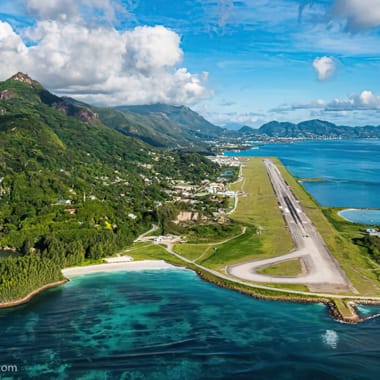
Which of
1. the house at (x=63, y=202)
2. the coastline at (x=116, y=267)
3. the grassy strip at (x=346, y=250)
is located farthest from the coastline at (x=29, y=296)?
the grassy strip at (x=346, y=250)

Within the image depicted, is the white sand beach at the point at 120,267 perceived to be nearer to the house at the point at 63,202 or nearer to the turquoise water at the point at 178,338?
the turquoise water at the point at 178,338

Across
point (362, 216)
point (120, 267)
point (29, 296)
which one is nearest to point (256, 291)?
point (120, 267)

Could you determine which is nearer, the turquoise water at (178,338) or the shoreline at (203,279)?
the turquoise water at (178,338)

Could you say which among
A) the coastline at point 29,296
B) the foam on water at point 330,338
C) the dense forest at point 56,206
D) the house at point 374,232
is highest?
the dense forest at point 56,206

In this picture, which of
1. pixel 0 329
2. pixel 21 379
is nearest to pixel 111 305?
pixel 0 329

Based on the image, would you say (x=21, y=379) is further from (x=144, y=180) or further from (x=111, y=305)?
(x=144, y=180)

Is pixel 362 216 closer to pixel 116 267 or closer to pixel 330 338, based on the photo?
pixel 116 267

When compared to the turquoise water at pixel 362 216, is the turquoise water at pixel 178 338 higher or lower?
lower

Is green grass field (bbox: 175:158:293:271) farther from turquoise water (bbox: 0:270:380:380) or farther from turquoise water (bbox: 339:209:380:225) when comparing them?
turquoise water (bbox: 339:209:380:225)
